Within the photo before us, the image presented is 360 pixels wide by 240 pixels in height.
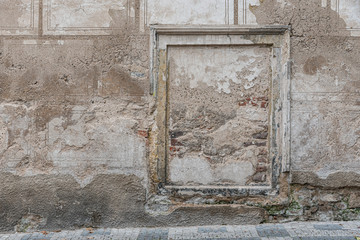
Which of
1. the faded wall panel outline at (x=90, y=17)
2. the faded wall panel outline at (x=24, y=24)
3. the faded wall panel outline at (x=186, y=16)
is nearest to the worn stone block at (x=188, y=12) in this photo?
the faded wall panel outline at (x=186, y=16)

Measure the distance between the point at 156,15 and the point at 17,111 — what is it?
1.77 metres

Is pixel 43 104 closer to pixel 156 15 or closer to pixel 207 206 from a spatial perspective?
pixel 156 15

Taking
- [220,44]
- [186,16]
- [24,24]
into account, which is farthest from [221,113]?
[24,24]

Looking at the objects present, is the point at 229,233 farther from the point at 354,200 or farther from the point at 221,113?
the point at 354,200

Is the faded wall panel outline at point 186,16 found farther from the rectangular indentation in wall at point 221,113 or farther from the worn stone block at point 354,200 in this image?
the worn stone block at point 354,200

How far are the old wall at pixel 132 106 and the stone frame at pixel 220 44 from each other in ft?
0.18

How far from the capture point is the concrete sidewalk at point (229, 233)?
2883mm

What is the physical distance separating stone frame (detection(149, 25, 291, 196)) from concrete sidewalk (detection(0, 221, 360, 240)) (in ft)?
1.16

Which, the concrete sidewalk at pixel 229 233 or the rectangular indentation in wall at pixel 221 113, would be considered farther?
the rectangular indentation in wall at pixel 221 113

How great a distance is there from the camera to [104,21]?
317 cm

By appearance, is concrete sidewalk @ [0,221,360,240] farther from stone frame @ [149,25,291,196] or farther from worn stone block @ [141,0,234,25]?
worn stone block @ [141,0,234,25]

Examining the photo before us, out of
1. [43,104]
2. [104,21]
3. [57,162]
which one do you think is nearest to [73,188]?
[57,162]

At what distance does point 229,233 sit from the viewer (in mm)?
2975

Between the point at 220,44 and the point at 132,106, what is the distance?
114cm
